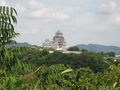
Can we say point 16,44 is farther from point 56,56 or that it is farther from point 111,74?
point 56,56

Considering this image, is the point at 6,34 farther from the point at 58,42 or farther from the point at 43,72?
the point at 58,42

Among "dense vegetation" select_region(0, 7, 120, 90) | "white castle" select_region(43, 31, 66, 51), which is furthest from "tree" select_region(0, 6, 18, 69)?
"white castle" select_region(43, 31, 66, 51)

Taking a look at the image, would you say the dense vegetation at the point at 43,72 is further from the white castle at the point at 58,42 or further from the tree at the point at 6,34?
the white castle at the point at 58,42

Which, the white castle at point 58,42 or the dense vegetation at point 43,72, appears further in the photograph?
the white castle at point 58,42

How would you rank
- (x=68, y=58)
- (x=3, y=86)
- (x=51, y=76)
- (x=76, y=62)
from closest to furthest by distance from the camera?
1. (x=3, y=86)
2. (x=51, y=76)
3. (x=76, y=62)
4. (x=68, y=58)

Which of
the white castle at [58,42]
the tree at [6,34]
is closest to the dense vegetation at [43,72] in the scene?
the tree at [6,34]

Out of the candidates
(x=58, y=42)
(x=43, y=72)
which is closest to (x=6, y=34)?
(x=43, y=72)

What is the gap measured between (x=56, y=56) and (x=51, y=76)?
3846 inches

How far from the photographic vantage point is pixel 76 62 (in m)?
95.4

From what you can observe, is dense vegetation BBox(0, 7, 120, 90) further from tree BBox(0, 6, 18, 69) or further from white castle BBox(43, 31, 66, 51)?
white castle BBox(43, 31, 66, 51)

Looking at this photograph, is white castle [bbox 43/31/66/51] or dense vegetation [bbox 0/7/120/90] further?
white castle [bbox 43/31/66/51]

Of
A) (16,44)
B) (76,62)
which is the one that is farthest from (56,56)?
(16,44)

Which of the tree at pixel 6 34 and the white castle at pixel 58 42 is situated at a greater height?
the tree at pixel 6 34

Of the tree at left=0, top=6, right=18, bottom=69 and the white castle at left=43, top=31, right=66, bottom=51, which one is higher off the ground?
the tree at left=0, top=6, right=18, bottom=69
